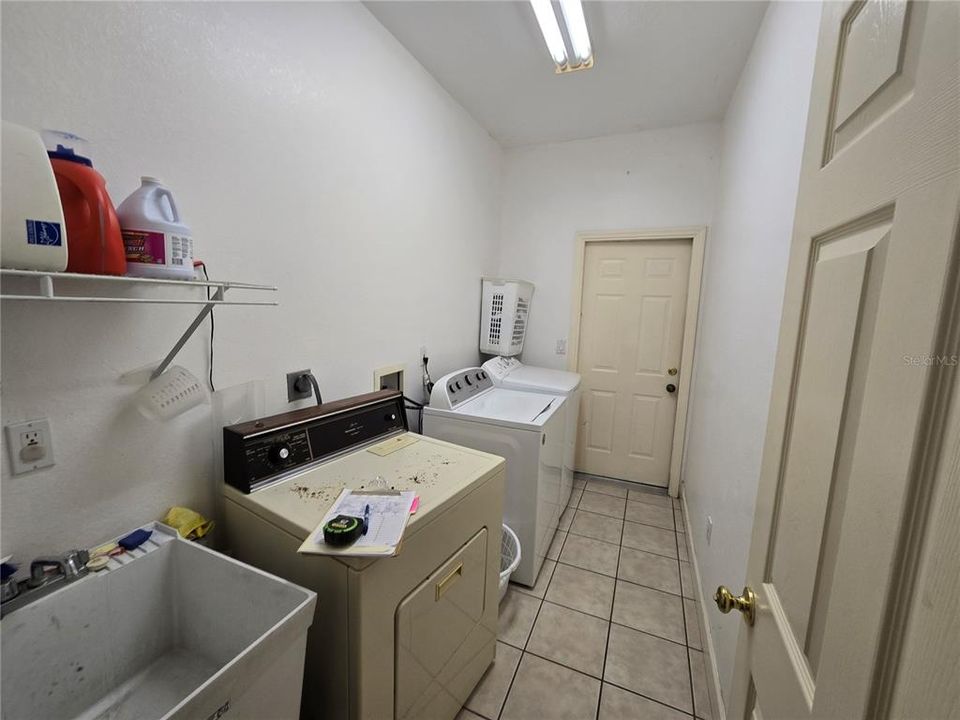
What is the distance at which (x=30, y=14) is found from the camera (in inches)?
Answer: 31.8

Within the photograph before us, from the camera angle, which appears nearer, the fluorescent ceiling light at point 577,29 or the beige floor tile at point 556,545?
the fluorescent ceiling light at point 577,29

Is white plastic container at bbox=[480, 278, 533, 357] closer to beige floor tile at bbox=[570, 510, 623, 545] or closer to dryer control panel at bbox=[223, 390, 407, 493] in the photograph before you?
beige floor tile at bbox=[570, 510, 623, 545]

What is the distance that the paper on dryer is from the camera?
34.7 inches

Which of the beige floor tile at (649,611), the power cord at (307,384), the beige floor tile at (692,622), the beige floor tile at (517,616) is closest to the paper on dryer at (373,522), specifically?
the power cord at (307,384)

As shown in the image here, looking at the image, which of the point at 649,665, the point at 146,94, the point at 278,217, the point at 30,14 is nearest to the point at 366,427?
the point at 278,217

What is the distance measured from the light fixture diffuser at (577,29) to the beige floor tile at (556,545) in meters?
2.69

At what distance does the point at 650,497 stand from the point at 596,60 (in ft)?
9.66

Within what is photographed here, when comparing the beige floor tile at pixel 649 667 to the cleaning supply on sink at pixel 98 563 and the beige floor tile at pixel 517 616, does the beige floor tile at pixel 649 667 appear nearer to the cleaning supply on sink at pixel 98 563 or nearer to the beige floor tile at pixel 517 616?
the beige floor tile at pixel 517 616

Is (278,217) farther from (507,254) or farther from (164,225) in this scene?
(507,254)

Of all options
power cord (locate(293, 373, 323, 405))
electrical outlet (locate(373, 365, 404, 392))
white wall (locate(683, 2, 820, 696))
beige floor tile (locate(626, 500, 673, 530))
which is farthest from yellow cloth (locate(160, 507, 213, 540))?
beige floor tile (locate(626, 500, 673, 530))

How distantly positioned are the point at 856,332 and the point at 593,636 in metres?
1.82

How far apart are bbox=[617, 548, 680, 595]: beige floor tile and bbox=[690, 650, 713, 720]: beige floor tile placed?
1.29 ft

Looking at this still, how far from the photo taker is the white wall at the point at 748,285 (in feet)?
4.00

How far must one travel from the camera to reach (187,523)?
110cm
